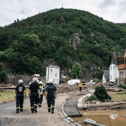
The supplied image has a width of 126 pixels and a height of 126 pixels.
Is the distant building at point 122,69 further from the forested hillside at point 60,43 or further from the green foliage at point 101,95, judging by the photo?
the forested hillside at point 60,43

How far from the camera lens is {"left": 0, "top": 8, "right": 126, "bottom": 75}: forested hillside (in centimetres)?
8369

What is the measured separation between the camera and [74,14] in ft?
546

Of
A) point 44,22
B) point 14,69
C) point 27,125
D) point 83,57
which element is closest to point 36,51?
point 14,69

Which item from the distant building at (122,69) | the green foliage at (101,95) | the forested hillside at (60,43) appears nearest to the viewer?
the green foliage at (101,95)

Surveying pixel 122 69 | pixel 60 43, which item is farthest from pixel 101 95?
pixel 60 43

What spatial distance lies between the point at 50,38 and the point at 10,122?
349 ft

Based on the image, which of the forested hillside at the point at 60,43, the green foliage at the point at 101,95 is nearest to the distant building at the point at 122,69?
the green foliage at the point at 101,95

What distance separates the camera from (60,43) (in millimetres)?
109250

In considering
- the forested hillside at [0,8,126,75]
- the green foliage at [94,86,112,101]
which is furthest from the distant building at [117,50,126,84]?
the forested hillside at [0,8,126,75]

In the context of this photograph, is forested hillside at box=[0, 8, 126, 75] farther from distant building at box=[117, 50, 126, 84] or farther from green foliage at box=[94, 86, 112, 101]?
green foliage at box=[94, 86, 112, 101]

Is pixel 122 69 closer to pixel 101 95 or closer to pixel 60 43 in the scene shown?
pixel 101 95

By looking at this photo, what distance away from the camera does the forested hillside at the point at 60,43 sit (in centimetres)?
8369

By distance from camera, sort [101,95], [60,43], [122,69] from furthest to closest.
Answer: [60,43], [122,69], [101,95]

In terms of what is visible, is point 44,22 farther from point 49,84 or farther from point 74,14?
point 49,84
